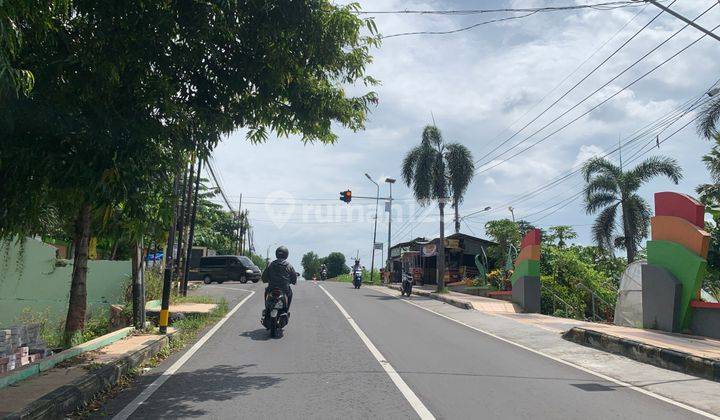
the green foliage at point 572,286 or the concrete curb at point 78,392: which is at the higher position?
the green foliage at point 572,286

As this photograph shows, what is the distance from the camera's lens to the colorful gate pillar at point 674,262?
586 inches

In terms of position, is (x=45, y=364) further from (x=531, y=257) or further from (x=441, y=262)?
(x=441, y=262)

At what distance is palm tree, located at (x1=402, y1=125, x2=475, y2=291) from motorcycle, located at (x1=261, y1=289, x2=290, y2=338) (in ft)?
76.2

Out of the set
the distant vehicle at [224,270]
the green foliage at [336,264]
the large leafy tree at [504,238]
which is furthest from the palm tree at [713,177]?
the green foliage at [336,264]

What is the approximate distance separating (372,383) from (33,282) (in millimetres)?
12615

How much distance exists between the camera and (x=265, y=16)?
292 inches

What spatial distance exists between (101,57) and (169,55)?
1099mm

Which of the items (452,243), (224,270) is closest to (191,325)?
(224,270)

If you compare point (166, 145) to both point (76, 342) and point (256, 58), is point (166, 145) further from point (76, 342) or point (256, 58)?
point (76, 342)

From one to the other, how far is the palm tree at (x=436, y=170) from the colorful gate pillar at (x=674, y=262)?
61.7 ft

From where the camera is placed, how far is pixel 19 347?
778cm

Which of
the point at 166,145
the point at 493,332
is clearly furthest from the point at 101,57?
the point at 493,332

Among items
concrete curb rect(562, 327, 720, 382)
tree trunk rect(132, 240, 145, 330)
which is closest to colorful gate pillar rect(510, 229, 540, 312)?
concrete curb rect(562, 327, 720, 382)

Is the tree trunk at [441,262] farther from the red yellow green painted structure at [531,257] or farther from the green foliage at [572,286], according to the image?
the red yellow green painted structure at [531,257]
